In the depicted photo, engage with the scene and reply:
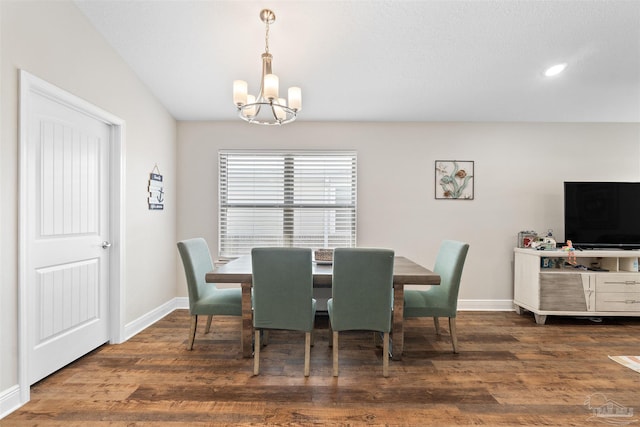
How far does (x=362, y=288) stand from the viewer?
231cm

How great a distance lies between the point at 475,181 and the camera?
4074 millimetres

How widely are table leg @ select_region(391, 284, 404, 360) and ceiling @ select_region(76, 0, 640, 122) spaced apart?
2.07m

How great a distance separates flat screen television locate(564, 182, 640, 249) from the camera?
371 centimetres

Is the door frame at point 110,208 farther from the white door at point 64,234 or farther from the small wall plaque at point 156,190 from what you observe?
the small wall plaque at point 156,190

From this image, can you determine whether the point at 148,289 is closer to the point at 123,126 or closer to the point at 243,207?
the point at 243,207

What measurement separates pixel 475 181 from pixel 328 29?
2.53 meters

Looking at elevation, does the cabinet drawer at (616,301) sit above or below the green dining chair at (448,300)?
below

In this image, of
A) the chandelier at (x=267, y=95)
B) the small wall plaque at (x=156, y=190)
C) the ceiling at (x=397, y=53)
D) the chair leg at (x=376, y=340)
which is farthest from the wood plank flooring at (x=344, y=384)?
the ceiling at (x=397, y=53)

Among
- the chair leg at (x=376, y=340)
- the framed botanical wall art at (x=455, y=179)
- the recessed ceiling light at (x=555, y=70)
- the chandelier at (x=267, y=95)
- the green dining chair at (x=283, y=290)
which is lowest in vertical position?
the chair leg at (x=376, y=340)

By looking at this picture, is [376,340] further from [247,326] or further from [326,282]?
[247,326]

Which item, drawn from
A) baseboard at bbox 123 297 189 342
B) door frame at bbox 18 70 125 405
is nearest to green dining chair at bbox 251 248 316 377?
door frame at bbox 18 70 125 405

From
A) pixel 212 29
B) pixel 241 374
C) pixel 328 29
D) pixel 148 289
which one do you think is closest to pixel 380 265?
pixel 241 374

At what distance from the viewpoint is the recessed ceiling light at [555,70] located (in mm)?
Result: 3051

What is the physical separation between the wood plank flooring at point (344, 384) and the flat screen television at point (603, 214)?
1.05 meters
